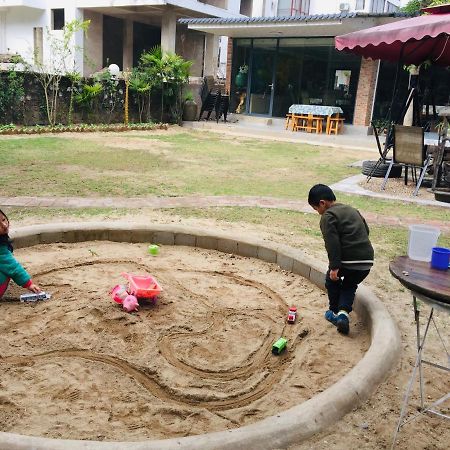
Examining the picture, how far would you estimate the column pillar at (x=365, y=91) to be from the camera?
17.4m

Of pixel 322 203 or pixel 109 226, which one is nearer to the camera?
pixel 322 203

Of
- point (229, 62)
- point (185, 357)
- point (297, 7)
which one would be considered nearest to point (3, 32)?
point (229, 62)

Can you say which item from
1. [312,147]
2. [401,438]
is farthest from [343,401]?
[312,147]

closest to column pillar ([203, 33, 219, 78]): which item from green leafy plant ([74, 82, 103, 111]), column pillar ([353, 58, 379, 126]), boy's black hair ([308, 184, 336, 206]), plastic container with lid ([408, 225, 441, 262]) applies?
column pillar ([353, 58, 379, 126])

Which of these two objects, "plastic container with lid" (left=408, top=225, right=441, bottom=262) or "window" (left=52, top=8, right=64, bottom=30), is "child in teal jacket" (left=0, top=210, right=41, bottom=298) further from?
"window" (left=52, top=8, right=64, bottom=30)

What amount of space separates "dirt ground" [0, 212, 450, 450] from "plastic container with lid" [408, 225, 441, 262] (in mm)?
713

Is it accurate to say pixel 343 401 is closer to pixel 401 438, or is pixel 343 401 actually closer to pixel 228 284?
pixel 401 438

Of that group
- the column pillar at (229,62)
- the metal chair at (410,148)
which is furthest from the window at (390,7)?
the metal chair at (410,148)

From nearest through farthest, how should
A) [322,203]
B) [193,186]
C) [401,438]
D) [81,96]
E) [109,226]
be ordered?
1. [401,438]
2. [322,203]
3. [109,226]
4. [193,186]
5. [81,96]

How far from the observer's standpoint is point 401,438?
233 cm

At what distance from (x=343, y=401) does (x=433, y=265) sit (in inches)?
31.2

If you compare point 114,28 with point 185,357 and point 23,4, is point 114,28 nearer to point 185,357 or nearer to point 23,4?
point 23,4

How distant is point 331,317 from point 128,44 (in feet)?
76.7

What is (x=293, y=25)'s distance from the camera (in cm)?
1698
